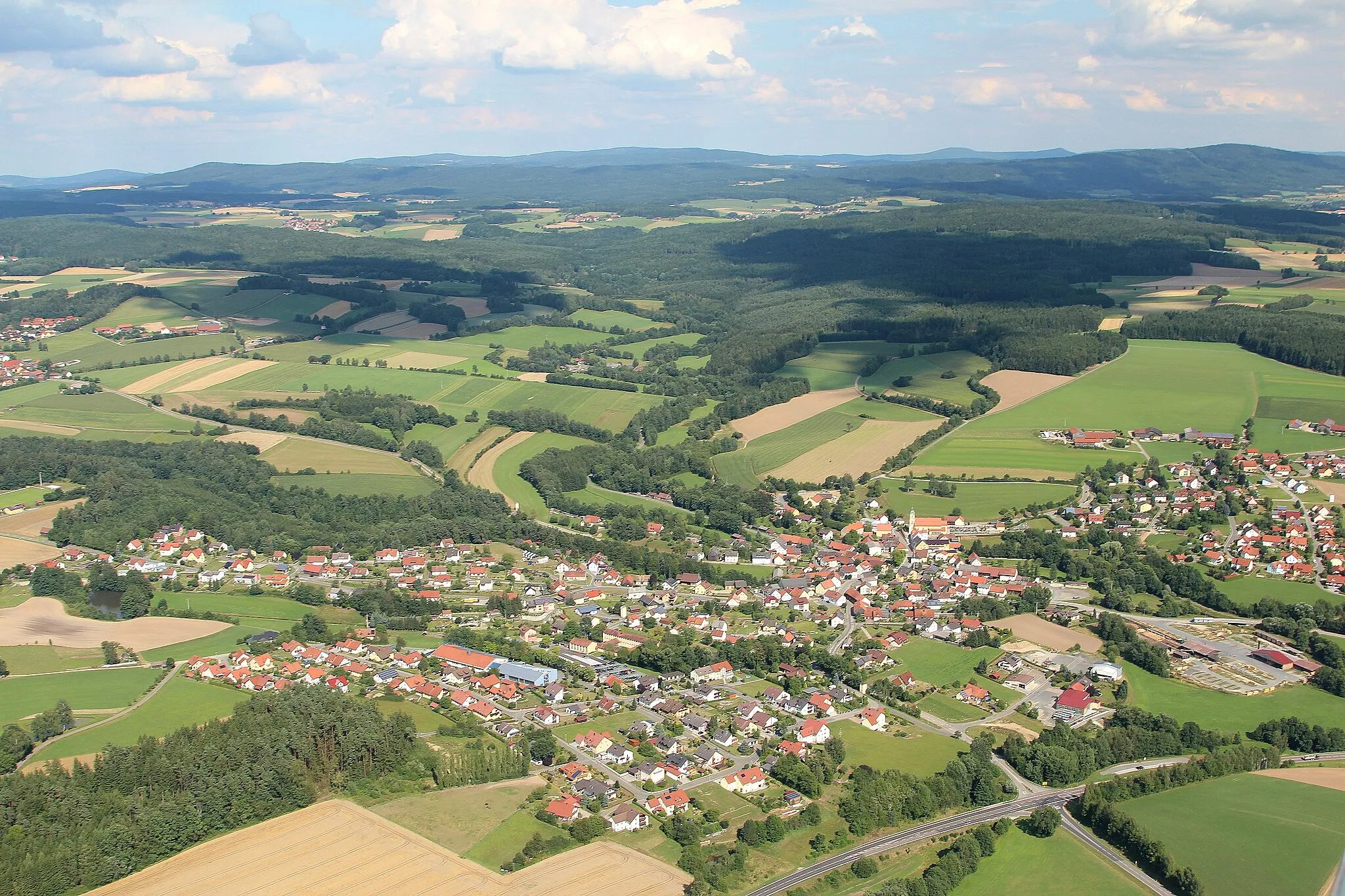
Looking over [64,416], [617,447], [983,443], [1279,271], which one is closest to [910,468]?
[983,443]

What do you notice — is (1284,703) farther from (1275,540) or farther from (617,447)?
(617,447)

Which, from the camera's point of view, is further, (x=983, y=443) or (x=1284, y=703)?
(x=983, y=443)

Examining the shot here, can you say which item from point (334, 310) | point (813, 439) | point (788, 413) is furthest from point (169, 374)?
point (813, 439)

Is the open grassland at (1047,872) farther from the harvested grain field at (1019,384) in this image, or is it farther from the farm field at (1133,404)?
the harvested grain field at (1019,384)

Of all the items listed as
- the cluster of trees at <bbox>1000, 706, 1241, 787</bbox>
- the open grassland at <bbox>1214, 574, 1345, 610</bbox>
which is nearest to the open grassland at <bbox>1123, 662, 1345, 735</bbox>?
the cluster of trees at <bbox>1000, 706, 1241, 787</bbox>

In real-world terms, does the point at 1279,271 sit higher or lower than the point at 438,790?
higher

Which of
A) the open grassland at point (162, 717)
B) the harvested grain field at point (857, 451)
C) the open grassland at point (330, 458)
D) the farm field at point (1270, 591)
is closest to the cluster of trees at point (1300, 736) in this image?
the farm field at point (1270, 591)
